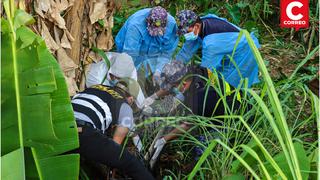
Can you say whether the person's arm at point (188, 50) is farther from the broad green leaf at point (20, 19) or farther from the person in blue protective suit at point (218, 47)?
the broad green leaf at point (20, 19)

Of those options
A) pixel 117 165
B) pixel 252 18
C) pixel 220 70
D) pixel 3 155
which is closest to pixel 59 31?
pixel 117 165

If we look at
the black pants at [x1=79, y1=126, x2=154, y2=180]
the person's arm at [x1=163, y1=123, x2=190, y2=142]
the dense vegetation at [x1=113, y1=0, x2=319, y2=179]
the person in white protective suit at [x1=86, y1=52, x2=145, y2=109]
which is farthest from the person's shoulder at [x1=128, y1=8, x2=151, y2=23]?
the black pants at [x1=79, y1=126, x2=154, y2=180]

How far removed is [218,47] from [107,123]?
954 millimetres

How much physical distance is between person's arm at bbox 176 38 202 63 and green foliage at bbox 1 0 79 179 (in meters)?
1.58

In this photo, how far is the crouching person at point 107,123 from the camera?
2.48 m

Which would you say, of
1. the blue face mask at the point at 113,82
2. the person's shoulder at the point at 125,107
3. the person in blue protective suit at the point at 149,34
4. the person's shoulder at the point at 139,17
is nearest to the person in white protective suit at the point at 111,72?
the blue face mask at the point at 113,82

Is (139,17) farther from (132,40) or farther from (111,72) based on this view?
(111,72)

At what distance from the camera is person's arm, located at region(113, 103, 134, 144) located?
2754 mm

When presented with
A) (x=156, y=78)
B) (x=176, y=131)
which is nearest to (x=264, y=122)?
(x=176, y=131)

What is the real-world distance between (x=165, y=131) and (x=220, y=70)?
0.65 metres

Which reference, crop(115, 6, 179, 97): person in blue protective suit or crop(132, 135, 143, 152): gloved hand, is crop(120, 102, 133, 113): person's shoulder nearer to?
crop(132, 135, 143, 152): gloved hand

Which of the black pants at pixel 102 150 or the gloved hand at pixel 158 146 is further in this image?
the gloved hand at pixel 158 146

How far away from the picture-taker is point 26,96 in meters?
1.76

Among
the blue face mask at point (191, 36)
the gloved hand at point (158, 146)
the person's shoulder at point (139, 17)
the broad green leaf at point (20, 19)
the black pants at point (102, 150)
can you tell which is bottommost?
the gloved hand at point (158, 146)
